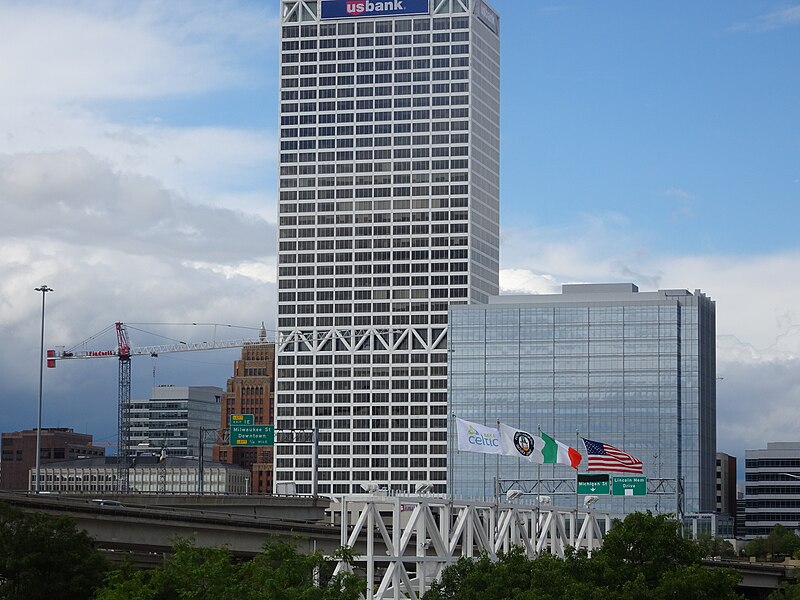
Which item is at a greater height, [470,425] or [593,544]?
[470,425]

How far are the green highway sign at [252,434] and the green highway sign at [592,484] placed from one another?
5048 cm

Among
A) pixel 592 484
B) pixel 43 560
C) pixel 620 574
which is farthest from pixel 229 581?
pixel 592 484

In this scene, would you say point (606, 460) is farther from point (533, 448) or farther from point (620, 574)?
point (620, 574)

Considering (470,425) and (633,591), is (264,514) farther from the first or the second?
(633,591)

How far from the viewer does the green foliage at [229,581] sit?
255ft

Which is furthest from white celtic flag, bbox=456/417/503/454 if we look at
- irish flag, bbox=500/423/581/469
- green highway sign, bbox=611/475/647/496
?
green highway sign, bbox=611/475/647/496

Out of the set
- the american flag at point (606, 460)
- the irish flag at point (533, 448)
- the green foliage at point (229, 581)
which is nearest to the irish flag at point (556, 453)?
the irish flag at point (533, 448)

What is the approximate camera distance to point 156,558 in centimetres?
12250

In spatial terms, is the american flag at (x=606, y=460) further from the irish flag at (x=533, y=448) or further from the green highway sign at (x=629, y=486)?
the green highway sign at (x=629, y=486)

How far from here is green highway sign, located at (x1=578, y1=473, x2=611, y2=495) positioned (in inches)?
5948

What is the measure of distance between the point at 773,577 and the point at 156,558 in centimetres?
8495

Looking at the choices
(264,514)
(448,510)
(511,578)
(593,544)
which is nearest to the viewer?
(511,578)

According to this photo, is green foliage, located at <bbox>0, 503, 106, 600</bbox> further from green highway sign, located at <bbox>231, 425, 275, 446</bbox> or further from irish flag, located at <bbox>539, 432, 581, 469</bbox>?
green highway sign, located at <bbox>231, 425, 275, 446</bbox>

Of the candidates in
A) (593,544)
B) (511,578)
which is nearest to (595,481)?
(593,544)
